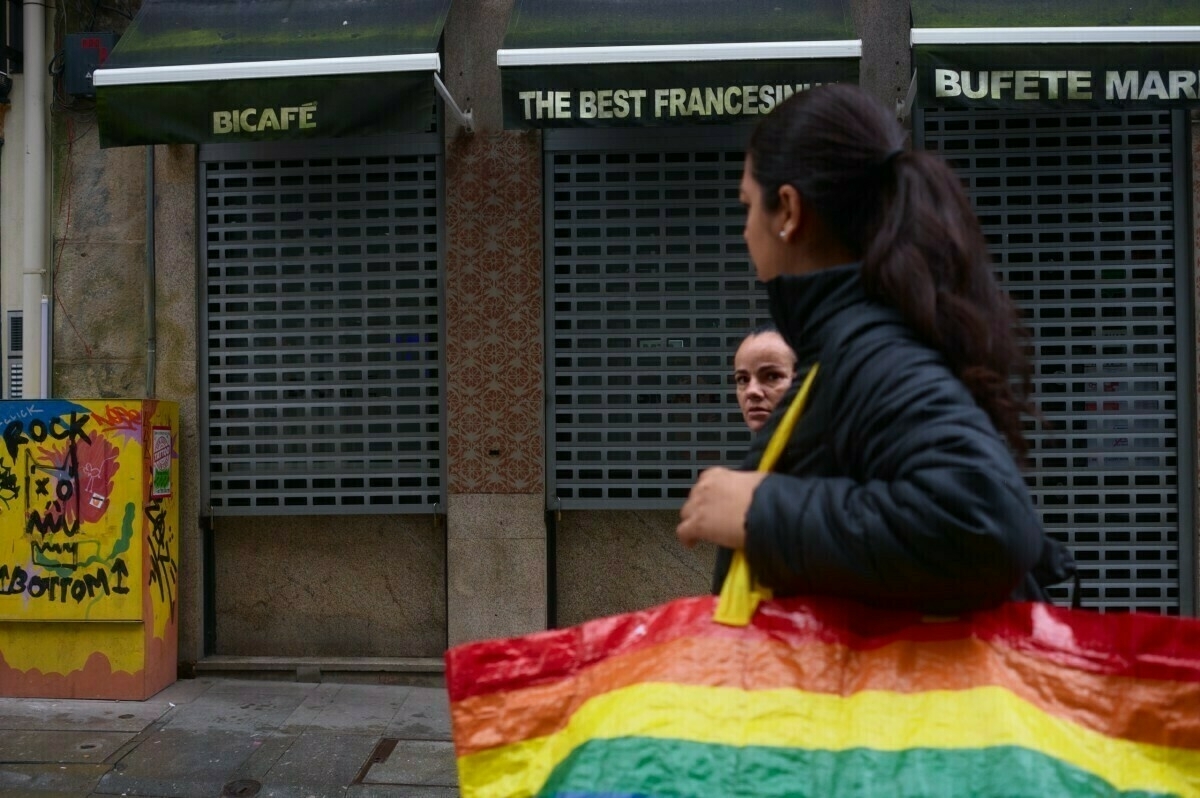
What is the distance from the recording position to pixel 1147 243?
6.57m

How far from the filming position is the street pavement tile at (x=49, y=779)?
5.08 metres

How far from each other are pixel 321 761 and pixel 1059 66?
17.3 feet

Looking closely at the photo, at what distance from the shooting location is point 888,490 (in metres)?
1.26

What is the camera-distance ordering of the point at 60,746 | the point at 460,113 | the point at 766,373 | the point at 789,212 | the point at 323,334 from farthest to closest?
the point at 323,334
the point at 460,113
the point at 60,746
the point at 766,373
the point at 789,212

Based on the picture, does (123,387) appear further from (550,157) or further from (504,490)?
(550,157)

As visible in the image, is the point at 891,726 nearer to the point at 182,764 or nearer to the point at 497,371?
the point at 182,764

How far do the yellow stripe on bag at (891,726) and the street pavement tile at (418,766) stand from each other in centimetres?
419

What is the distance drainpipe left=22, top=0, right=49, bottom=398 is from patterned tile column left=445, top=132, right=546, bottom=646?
275 centimetres

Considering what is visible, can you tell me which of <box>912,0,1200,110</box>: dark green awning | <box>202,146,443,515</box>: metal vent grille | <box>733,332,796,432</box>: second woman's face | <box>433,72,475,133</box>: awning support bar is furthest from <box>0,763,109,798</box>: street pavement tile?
<box>912,0,1200,110</box>: dark green awning

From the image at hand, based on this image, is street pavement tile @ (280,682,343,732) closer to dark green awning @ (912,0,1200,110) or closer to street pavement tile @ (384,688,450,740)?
street pavement tile @ (384,688,450,740)

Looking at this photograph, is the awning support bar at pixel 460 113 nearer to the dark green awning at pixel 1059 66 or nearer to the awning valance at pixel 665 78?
the awning valance at pixel 665 78

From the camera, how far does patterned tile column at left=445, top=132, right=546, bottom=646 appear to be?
674 centimetres

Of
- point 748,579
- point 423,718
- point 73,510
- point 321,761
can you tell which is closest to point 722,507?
point 748,579

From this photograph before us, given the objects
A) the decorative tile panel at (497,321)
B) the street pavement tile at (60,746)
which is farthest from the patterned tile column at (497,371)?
the street pavement tile at (60,746)
